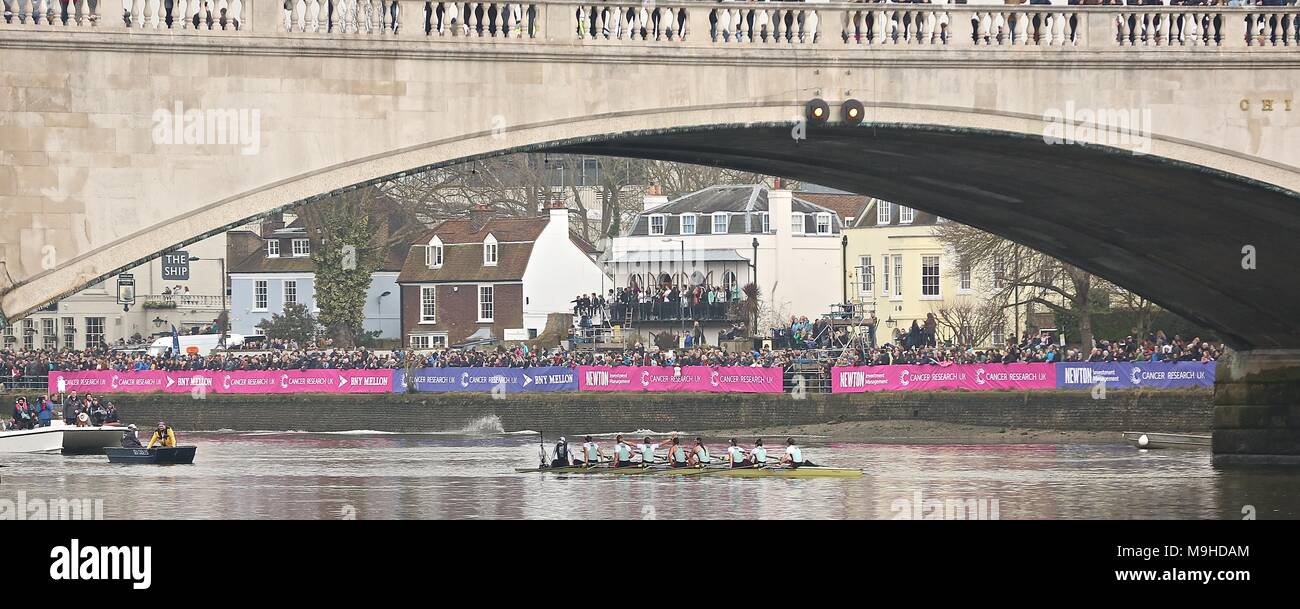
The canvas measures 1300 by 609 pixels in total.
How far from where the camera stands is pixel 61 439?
54.7 metres

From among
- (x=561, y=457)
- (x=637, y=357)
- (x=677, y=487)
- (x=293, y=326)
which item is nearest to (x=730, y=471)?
(x=677, y=487)

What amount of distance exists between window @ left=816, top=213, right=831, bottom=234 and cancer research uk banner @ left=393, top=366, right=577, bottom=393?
25.3m

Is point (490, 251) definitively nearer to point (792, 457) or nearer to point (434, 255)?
point (434, 255)

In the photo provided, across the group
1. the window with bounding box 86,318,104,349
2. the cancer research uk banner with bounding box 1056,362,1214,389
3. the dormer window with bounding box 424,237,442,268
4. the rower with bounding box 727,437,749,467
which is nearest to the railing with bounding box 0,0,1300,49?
the rower with bounding box 727,437,749,467

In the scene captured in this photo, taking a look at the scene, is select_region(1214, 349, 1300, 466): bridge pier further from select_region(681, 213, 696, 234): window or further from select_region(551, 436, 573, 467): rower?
select_region(681, 213, 696, 234): window

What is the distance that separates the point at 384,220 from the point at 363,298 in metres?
4.85

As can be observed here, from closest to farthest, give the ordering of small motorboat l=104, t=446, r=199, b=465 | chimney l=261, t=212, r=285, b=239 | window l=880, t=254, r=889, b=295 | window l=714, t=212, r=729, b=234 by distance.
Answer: small motorboat l=104, t=446, r=199, b=465 < window l=880, t=254, r=889, b=295 < window l=714, t=212, r=729, b=234 < chimney l=261, t=212, r=285, b=239

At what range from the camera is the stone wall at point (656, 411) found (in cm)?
5644

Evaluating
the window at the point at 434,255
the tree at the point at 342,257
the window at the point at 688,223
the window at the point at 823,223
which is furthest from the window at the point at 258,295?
the window at the point at 823,223

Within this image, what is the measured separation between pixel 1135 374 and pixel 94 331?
54298 mm

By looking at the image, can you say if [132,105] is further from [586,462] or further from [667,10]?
[586,462]

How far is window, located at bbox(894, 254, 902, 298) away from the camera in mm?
82750
